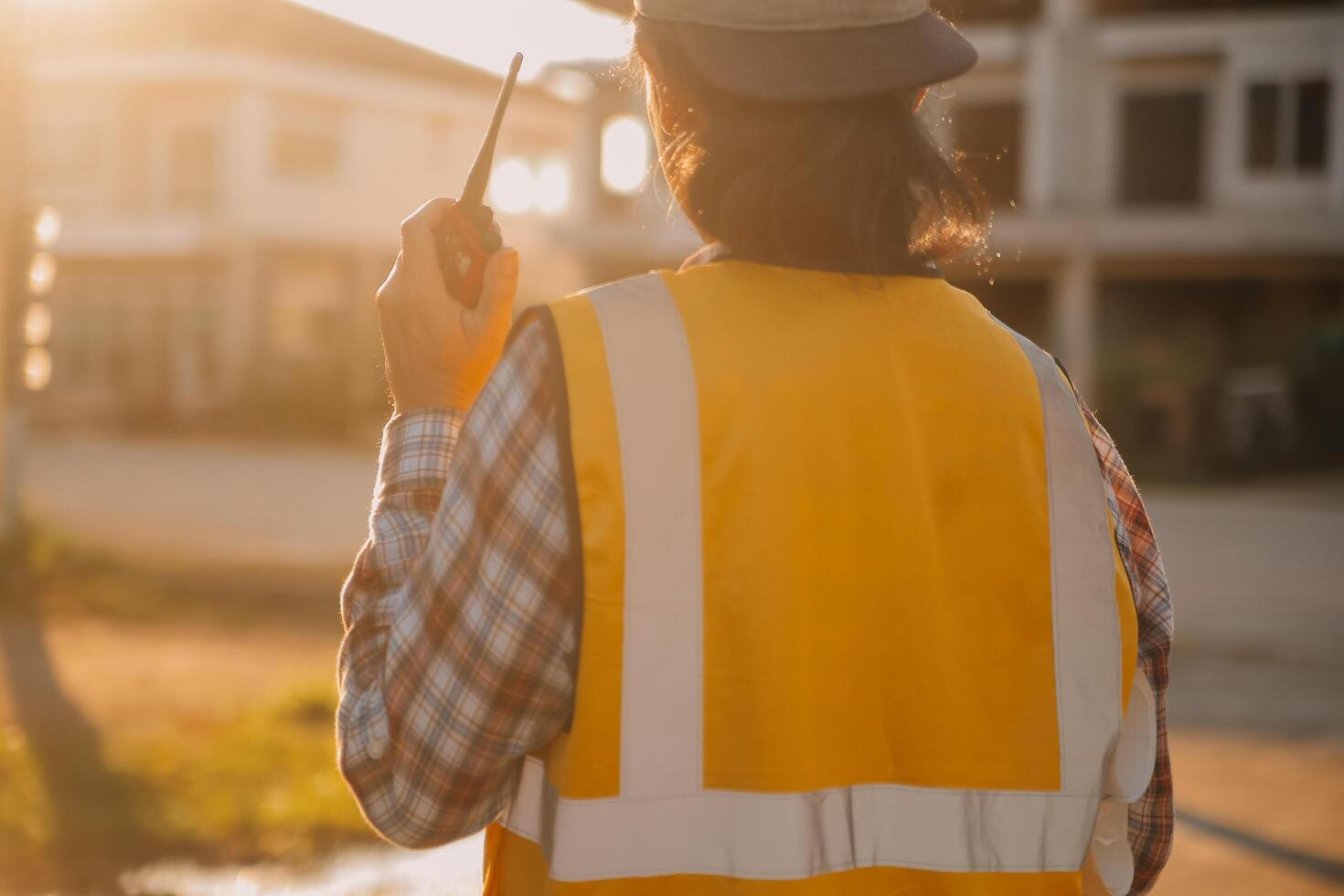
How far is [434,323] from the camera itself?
4.68 feet

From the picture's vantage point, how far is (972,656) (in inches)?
53.7

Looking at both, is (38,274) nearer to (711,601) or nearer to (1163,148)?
(711,601)

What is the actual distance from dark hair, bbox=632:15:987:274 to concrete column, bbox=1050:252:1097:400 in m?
19.9

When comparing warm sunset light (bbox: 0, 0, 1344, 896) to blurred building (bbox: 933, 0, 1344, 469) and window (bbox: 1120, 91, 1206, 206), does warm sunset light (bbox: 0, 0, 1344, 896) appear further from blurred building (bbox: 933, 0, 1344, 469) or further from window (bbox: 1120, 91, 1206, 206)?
window (bbox: 1120, 91, 1206, 206)

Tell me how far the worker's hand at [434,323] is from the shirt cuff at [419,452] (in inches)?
0.7

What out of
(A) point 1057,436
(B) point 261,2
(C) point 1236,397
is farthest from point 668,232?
(A) point 1057,436

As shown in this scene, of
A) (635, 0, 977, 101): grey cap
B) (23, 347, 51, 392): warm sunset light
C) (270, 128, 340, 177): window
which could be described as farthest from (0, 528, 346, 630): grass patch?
(270, 128, 340, 177): window

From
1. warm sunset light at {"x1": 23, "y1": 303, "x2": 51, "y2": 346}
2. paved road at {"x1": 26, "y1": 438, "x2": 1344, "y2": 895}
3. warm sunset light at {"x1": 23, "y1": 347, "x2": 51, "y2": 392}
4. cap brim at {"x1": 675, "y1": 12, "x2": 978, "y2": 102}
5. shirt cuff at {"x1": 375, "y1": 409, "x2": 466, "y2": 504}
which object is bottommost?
paved road at {"x1": 26, "y1": 438, "x2": 1344, "y2": 895}

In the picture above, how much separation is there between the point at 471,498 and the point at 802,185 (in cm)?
38

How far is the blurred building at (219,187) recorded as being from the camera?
99.0 feet

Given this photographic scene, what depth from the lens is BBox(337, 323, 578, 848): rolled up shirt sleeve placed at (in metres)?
1.28

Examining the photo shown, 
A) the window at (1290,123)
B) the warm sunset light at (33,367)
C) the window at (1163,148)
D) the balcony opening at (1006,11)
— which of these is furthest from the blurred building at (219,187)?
the warm sunset light at (33,367)

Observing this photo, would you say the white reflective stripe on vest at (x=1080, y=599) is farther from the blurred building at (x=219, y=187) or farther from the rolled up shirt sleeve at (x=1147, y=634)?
the blurred building at (x=219, y=187)

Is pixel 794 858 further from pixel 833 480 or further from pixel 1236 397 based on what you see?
pixel 1236 397
